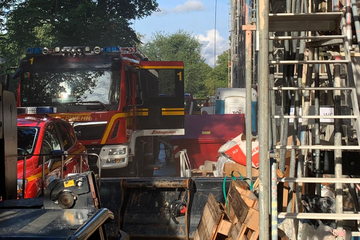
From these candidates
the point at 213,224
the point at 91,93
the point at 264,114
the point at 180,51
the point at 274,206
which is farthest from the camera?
the point at 180,51

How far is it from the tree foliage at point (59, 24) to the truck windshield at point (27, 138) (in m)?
16.3

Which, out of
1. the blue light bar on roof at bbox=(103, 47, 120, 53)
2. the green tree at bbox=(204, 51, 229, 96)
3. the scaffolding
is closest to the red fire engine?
the blue light bar on roof at bbox=(103, 47, 120, 53)

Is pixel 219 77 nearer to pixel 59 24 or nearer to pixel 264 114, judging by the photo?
pixel 59 24

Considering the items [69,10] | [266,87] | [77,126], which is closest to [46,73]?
[77,126]

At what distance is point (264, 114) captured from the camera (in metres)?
3.43

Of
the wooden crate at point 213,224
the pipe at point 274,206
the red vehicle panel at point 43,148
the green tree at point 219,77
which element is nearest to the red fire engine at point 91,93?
the red vehicle panel at point 43,148

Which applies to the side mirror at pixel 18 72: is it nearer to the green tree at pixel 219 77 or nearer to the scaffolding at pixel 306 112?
the scaffolding at pixel 306 112

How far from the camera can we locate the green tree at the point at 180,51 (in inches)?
3135

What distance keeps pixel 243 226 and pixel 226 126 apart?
876 cm

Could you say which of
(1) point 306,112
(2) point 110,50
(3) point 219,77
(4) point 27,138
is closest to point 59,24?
(2) point 110,50

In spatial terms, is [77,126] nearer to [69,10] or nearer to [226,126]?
[226,126]

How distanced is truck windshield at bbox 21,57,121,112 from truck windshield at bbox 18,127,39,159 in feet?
10.4

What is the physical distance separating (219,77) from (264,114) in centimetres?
6667

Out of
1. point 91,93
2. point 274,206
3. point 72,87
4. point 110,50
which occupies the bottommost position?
point 274,206
